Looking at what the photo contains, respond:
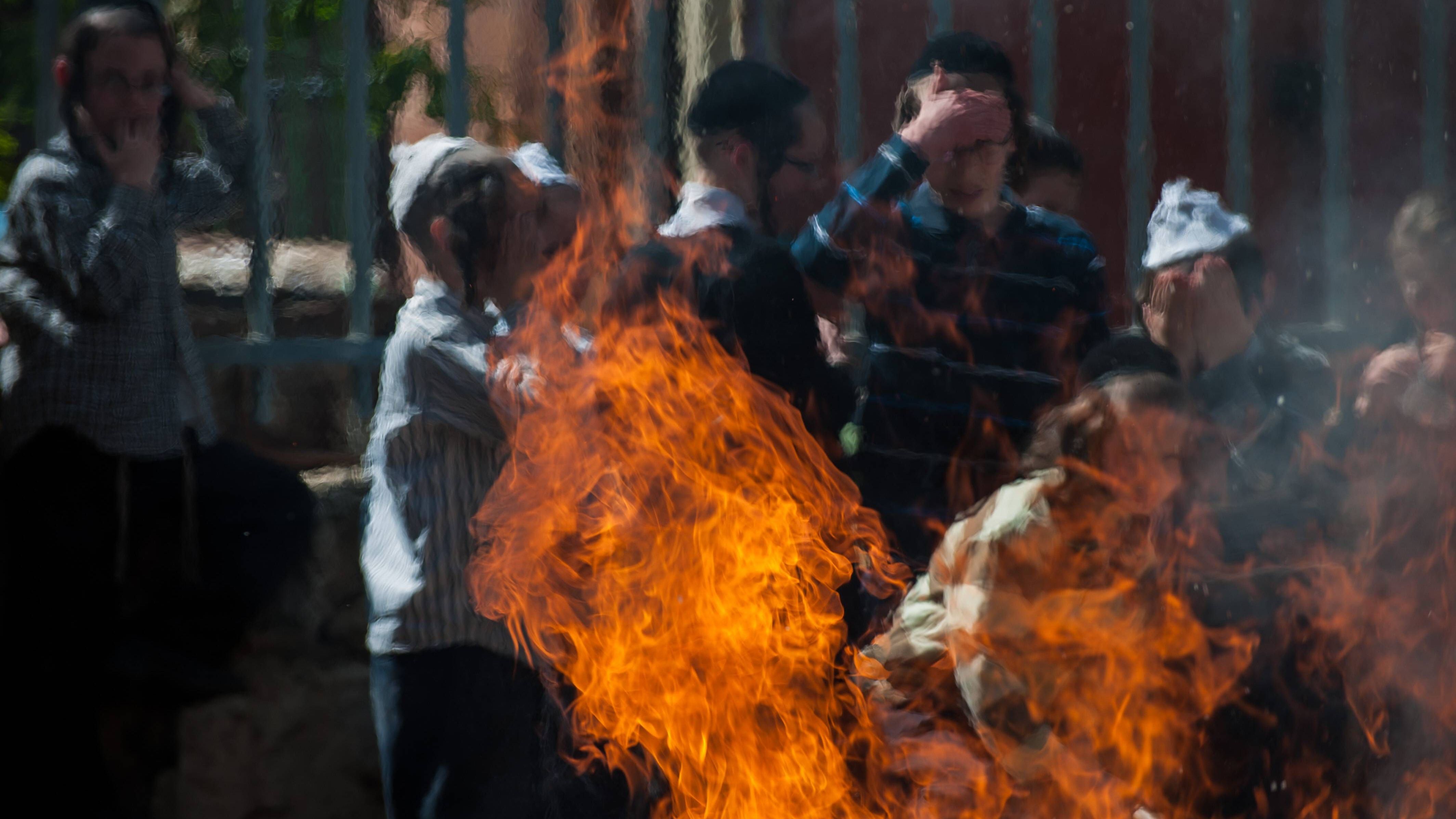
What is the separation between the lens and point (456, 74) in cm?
422

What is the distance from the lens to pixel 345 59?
4.19 metres

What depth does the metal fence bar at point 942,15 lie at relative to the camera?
4457 mm

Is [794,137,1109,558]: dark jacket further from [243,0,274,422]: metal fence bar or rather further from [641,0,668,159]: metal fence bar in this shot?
[243,0,274,422]: metal fence bar

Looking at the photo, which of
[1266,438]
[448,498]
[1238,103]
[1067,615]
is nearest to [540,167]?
[448,498]

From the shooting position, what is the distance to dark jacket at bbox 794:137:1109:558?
11.3 ft

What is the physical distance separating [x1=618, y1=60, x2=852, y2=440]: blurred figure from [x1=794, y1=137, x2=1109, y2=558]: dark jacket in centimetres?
16

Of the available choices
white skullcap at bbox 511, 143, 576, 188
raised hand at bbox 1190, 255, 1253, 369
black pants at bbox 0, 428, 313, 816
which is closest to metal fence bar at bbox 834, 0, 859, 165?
white skullcap at bbox 511, 143, 576, 188

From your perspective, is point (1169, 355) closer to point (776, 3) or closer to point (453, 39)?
point (776, 3)

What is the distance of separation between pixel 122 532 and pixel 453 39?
69.4 inches

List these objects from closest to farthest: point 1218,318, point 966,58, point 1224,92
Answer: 1. point 966,58
2. point 1218,318
3. point 1224,92

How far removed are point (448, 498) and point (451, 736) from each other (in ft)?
1.69

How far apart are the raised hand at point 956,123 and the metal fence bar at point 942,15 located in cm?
89

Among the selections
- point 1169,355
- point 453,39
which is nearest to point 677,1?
point 453,39

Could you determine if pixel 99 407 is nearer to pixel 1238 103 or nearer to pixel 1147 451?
pixel 1147 451
